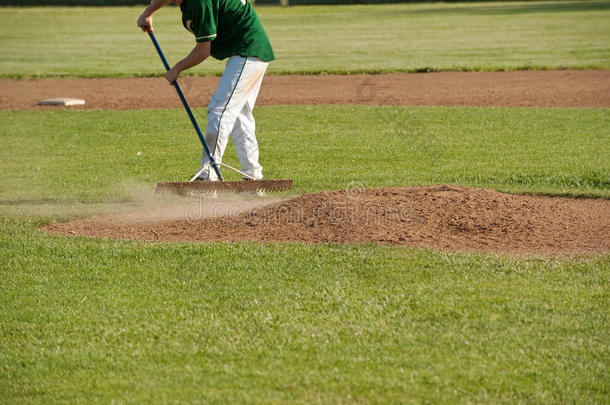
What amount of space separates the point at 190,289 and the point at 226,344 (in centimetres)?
89

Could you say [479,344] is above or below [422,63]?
above

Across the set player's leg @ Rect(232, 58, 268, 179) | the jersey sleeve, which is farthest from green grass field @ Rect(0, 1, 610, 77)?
the jersey sleeve

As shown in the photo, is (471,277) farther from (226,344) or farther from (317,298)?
(226,344)

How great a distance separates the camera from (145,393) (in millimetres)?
3475

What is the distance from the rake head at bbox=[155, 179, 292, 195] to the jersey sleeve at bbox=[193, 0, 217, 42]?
1.22 m

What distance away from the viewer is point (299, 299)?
4.57m

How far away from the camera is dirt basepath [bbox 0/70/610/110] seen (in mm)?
14055

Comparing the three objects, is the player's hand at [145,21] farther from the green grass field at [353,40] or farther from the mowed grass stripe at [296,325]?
the green grass field at [353,40]

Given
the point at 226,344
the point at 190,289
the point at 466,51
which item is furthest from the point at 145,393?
the point at 466,51

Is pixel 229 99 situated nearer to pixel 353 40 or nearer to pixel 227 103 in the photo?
pixel 227 103

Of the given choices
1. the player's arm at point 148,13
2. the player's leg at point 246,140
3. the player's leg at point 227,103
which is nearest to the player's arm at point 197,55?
the player's leg at point 227,103

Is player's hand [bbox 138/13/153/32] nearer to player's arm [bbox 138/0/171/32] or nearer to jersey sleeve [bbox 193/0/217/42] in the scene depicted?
player's arm [bbox 138/0/171/32]

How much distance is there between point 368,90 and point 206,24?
30.7 feet

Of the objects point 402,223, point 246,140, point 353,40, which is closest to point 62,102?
point 246,140
